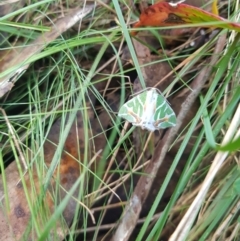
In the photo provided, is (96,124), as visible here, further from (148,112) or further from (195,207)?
(195,207)

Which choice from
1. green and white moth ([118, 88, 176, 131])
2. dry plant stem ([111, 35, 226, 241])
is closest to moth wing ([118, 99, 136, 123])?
green and white moth ([118, 88, 176, 131])

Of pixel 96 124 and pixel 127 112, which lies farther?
pixel 96 124

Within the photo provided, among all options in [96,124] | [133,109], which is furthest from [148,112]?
[96,124]

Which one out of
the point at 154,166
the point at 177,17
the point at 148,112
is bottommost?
the point at 154,166

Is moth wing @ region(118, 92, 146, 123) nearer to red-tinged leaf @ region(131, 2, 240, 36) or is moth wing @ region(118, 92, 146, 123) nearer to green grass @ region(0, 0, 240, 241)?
green grass @ region(0, 0, 240, 241)

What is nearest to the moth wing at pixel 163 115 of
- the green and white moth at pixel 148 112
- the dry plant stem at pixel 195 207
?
the green and white moth at pixel 148 112

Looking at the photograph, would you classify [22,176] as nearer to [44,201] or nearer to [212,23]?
[44,201]

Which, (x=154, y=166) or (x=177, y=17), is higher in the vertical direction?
(x=177, y=17)

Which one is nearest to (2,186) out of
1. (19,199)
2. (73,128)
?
(19,199)
